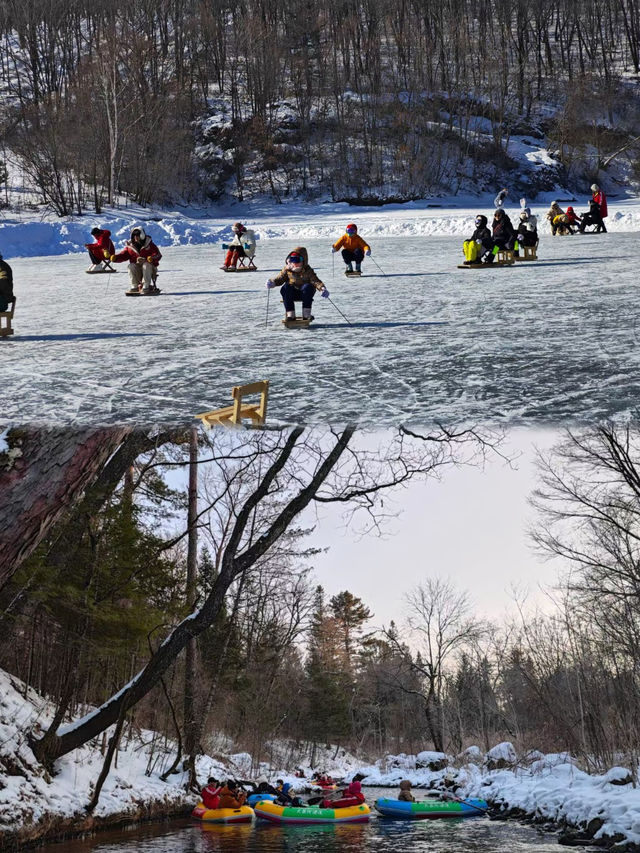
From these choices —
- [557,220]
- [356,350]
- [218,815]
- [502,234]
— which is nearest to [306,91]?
[557,220]

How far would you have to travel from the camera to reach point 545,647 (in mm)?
23781

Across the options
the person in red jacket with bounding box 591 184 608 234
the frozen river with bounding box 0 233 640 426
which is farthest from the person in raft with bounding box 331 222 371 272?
the person in red jacket with bounding box 591 184 608 234

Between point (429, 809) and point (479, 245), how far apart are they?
11.4m

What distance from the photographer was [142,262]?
16.0 metres

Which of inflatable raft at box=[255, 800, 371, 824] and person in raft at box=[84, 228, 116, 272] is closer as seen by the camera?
inflatable raft at box=[255, 800, 371, 824]

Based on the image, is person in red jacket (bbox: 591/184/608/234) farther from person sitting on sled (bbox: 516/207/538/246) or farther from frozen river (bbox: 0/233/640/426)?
frozen river (bbox: 0/233/640/426)

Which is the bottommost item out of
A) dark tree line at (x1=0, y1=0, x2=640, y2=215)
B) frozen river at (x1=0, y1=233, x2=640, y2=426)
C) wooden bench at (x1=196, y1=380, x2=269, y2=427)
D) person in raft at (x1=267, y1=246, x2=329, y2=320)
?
wooden bench at (x1=196, y1=380, x2=269, y2=427)

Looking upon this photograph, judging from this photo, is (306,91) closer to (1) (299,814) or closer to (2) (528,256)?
(2) (528,256)

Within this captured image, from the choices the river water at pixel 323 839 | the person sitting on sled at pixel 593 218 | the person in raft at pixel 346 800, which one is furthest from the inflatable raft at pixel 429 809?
the person sitting on sled at pixel 593 218

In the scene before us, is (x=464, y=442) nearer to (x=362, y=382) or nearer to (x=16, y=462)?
(x=362, y=382)

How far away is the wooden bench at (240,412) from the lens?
6.12 metres

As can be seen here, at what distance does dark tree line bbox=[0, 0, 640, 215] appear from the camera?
172 feet

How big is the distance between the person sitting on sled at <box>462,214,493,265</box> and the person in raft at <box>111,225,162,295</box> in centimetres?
637

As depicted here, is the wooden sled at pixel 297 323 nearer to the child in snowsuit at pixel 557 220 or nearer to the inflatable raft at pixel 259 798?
the inflatable raft at pixel 259 798
